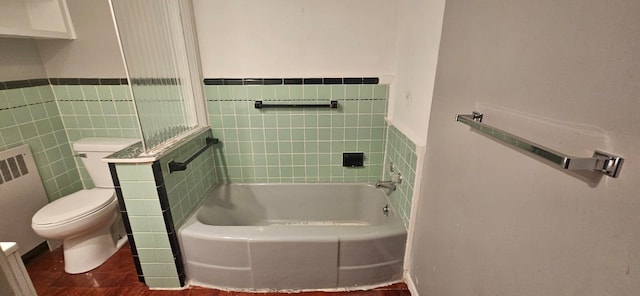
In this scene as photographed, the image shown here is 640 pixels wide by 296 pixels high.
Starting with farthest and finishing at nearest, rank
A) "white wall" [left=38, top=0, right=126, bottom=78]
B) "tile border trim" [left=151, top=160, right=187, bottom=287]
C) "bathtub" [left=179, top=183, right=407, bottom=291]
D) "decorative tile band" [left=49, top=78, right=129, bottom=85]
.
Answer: "decorative tile band" [left=49, top=78, right=129, bottom=85] < "white wall" [left=38, top=0, right=126, bottom=78] < "bathtub" [left=179, top=183, right=407, bottom=291] < "tile border trim" [left=151, top=160, right=187, bottom=287]

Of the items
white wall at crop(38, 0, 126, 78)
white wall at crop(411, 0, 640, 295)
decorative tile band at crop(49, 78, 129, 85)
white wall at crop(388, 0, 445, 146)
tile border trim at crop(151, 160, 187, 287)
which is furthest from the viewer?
decorative tile band at crop(49, 78, 129, 85)

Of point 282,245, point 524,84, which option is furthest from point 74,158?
point 524,84

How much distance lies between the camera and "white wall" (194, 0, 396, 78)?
1681mm

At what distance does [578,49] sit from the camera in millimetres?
521

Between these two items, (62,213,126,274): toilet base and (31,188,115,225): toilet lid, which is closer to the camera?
(31,188,115,225): toilet lid

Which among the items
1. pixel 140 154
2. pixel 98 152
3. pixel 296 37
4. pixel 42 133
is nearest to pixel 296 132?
pixel 296 37

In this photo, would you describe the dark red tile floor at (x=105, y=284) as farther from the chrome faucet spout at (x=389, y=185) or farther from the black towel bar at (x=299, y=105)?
the black towel bar at (x=299, y=105)

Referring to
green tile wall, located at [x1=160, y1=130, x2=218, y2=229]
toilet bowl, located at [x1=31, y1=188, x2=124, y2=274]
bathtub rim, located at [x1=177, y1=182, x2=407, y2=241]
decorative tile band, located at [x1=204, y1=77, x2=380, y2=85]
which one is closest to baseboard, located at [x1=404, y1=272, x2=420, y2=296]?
bathtub rim, located at [x1=177, y1=182, x2=407, y2=241]

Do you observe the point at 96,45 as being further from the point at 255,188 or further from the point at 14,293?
the point at 14,293

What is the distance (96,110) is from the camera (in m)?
1.85

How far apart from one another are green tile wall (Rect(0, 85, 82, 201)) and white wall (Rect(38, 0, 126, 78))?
205 millimetres

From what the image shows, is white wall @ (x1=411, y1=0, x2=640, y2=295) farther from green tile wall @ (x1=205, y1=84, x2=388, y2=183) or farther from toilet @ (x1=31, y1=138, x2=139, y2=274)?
toilet @ (x1=31, y1=138, x2=139, y2=274)

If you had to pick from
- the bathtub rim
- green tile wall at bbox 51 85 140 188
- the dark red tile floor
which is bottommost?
the dark red tile floor

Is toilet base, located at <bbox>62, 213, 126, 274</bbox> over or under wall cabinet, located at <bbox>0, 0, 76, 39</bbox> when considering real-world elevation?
under
